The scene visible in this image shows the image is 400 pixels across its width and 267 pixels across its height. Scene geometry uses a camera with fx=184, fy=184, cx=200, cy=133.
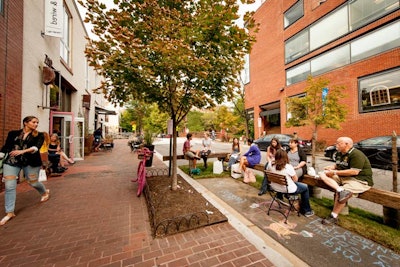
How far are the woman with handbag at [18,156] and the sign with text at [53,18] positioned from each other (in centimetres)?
539

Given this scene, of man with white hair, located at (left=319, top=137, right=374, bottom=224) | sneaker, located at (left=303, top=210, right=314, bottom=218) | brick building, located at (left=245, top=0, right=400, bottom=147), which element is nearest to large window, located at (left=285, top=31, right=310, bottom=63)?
brick building, located at (left=245, top=0, right=400, bottom=147)

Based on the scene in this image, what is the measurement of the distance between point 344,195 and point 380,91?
1189cm

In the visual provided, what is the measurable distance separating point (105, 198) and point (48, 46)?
7.01 meters

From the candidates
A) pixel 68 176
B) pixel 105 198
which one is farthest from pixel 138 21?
pixel 68 176

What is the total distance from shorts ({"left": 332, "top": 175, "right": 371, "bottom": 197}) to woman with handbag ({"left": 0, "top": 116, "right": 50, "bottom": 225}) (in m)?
5.82

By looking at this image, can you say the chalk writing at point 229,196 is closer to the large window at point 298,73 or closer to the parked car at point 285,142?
the parked car at point 285,142

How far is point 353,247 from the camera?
256 centimetres

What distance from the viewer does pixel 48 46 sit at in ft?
Result: 24.3

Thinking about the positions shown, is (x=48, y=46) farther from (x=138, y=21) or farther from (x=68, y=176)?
(x=138, y=21)

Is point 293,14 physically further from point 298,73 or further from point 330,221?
point 330,221

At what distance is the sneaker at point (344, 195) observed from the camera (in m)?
3.14

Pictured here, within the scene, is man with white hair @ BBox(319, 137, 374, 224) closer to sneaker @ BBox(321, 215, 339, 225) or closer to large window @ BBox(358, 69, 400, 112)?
sneaker @ BBox(321, 215, 339, 225)

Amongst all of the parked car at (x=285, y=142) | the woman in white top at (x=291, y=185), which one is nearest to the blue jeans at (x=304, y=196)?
the woman in white top at (x=291, y=185)

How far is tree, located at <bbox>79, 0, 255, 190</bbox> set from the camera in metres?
3.37
